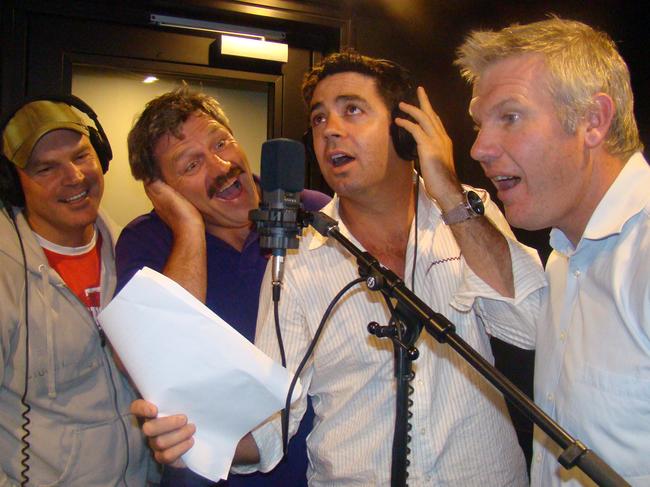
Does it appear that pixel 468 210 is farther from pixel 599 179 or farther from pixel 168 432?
pixel 168 432

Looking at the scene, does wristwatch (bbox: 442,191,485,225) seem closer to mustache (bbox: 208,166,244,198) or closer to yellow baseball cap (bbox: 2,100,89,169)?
mustache (bbox: 208,166,244,198)

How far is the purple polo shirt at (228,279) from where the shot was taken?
5.24 feet

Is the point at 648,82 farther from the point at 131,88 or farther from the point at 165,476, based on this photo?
the point at 165,476

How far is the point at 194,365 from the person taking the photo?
0.98 m

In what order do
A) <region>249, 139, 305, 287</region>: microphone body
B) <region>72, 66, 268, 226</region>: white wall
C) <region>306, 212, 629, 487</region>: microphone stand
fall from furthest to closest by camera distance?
<region>72, 66, 268, 226</region>: white wall → <region>249, 139, 305, 287</region>: microphone body → <region>306, 212, 629, 487</region>: microphone stand

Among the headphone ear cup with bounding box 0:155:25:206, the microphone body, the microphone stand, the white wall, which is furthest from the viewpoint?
the white wall

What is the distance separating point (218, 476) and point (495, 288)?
746mm

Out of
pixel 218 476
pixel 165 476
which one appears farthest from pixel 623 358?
pixel 165 476

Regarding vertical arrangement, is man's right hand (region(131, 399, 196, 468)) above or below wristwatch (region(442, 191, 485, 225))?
below

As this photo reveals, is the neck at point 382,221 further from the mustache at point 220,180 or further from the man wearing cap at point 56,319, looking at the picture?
the man wearing cap at point 56,319

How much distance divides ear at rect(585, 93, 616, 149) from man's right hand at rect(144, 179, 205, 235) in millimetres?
1132

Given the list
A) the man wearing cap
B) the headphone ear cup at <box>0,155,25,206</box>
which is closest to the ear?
the man wearing cap

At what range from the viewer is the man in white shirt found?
4.28 ft

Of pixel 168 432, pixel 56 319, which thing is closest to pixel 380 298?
pixel 168 432
